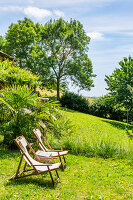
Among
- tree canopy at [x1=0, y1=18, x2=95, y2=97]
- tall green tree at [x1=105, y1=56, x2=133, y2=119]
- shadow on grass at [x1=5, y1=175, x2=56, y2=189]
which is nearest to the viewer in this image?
shadow on grass at [x1=5, y1=175, x2=56, y2=189]

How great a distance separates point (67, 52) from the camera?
32812 mm

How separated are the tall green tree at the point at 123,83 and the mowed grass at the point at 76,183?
14.1m

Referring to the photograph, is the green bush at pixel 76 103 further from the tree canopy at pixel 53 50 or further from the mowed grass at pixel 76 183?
the mowed grass at pixel 76 183

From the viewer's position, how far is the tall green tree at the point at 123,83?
2038cm

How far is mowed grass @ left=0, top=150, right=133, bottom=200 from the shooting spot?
4.51 m

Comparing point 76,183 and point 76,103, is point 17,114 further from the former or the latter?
point 76,103

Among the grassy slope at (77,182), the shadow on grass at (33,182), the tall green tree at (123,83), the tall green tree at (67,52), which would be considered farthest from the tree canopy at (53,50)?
the shadow on grass at (33,182)

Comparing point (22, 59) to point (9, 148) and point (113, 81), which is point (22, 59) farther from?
point (9, 148)

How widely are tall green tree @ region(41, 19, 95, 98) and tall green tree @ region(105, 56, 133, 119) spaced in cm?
1000

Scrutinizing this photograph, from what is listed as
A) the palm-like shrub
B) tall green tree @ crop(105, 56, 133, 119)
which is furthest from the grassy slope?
tall green tree @ crop(105, 56, 133, 119)

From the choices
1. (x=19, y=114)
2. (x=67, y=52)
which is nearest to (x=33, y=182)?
(x=19, y=114)

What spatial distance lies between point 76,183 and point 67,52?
2914cm

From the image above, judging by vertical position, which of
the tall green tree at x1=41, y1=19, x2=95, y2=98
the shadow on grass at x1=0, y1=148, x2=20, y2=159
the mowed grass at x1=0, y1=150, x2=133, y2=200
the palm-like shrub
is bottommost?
the mowed grass at x1=0, y1=150, x2=133, y2=200

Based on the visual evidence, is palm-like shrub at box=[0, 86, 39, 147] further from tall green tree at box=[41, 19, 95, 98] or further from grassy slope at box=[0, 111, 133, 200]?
tall green tree at box=[41, 19, 95, 98]
